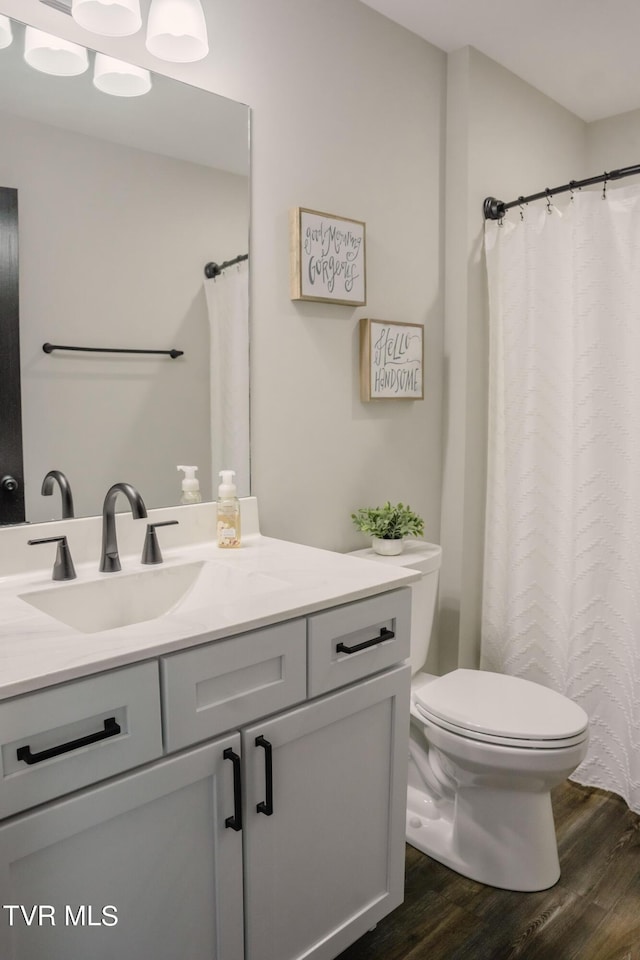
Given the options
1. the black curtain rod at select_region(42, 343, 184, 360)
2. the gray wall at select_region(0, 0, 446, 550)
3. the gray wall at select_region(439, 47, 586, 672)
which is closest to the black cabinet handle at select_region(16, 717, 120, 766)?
the black curtain rod at select_region(42, 343, 184, 360)

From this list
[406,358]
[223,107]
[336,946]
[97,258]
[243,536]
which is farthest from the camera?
[406,358]

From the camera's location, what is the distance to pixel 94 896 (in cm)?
102

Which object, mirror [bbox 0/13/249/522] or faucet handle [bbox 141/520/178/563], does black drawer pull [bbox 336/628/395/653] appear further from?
mirror [bbox 0/13/249/522]

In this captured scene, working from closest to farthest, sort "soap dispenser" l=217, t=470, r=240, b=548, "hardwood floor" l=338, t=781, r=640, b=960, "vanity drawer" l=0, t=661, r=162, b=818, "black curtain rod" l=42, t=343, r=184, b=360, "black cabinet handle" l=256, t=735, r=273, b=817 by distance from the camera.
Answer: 1. "vanity drawer" l=0, t=661, r=162, b=818
2. "black cabinet handle" l=256, t=735, r=273, b=817
3. "black curtain rod" l=42, t=343, r=184, b=360
4. "hardwood floor" l=338, t=781, r=640, b=960
5. "soap dispenser" l=217, t=470, r=240, b=548

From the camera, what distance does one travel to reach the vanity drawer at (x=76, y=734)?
91cm

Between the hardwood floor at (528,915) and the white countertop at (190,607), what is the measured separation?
0.88 meters

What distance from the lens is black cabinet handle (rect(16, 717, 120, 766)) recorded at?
92cm

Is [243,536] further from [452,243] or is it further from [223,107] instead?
[452,243]

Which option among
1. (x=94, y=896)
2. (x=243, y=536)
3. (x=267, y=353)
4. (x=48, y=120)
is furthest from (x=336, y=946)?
(x=48, y=120)

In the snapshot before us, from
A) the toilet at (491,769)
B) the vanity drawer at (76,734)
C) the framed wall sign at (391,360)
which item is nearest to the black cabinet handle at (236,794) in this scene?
the vanity drawer at (76,734)

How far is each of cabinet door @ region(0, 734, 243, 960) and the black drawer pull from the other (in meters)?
0.27

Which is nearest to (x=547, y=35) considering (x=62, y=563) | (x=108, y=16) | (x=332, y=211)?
(x=332, y=211)

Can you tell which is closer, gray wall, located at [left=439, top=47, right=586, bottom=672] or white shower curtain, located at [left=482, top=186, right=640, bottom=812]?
white shower curtain, located at [left=482, top=186, right=640, bottom=812]

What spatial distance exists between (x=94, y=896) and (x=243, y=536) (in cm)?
95
